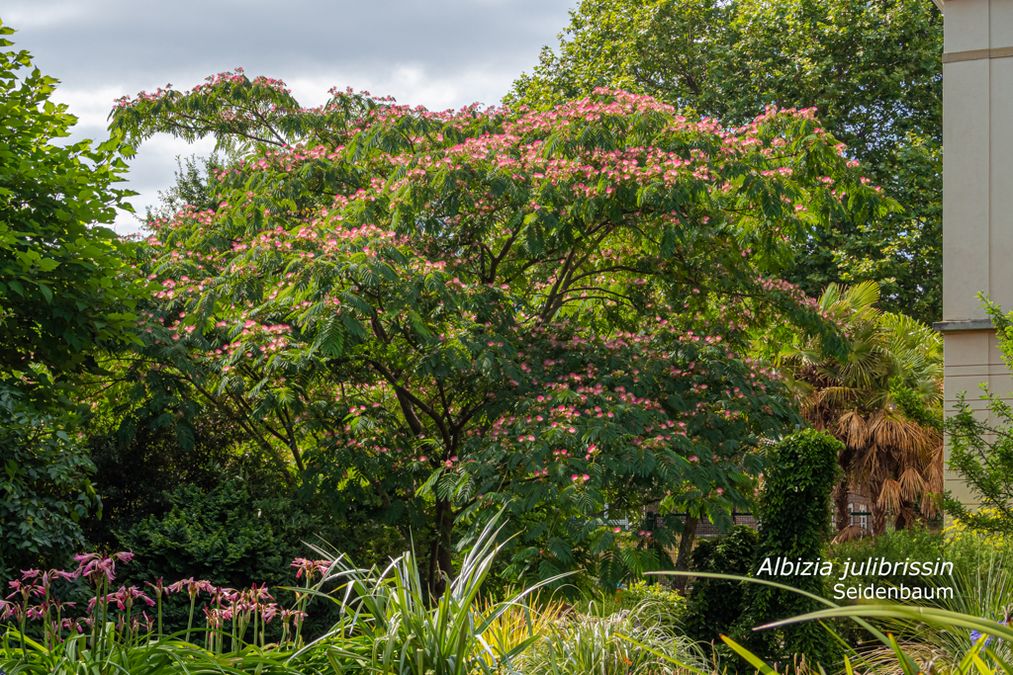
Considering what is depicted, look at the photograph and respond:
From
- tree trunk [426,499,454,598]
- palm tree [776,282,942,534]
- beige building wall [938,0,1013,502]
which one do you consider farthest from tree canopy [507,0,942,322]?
tree trunk [426,499,454,598]

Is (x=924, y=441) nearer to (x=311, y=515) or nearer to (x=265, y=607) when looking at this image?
(x=311, y=515)

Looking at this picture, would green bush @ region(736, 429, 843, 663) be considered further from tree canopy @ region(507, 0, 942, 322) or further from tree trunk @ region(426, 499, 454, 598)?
tree canopy @ region(507, 0, 942, 322)

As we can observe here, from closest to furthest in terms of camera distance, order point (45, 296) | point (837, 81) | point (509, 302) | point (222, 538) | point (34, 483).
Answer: point (45, 296), point (34, 483), point (222, 538), point (509, 302), point (837, 81)

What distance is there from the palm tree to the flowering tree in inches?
212

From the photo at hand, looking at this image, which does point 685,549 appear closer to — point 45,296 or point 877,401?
point 877,401

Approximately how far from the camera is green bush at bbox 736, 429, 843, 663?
7438 millimetres

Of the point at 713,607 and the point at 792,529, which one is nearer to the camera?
the point at 792,529

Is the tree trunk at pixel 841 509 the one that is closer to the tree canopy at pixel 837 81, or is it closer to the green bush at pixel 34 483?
the tree canopy at pixel 837 81

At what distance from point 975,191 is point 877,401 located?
14.6ft

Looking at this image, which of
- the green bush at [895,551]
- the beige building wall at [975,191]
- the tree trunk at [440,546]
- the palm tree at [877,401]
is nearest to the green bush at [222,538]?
the tree trunk at [440,546]

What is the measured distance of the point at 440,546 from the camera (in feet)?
34.6

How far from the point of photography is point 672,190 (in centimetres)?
967

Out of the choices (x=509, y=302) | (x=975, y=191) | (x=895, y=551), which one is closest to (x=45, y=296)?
(x=509, y=302)

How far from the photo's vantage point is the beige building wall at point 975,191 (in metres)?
12.7
